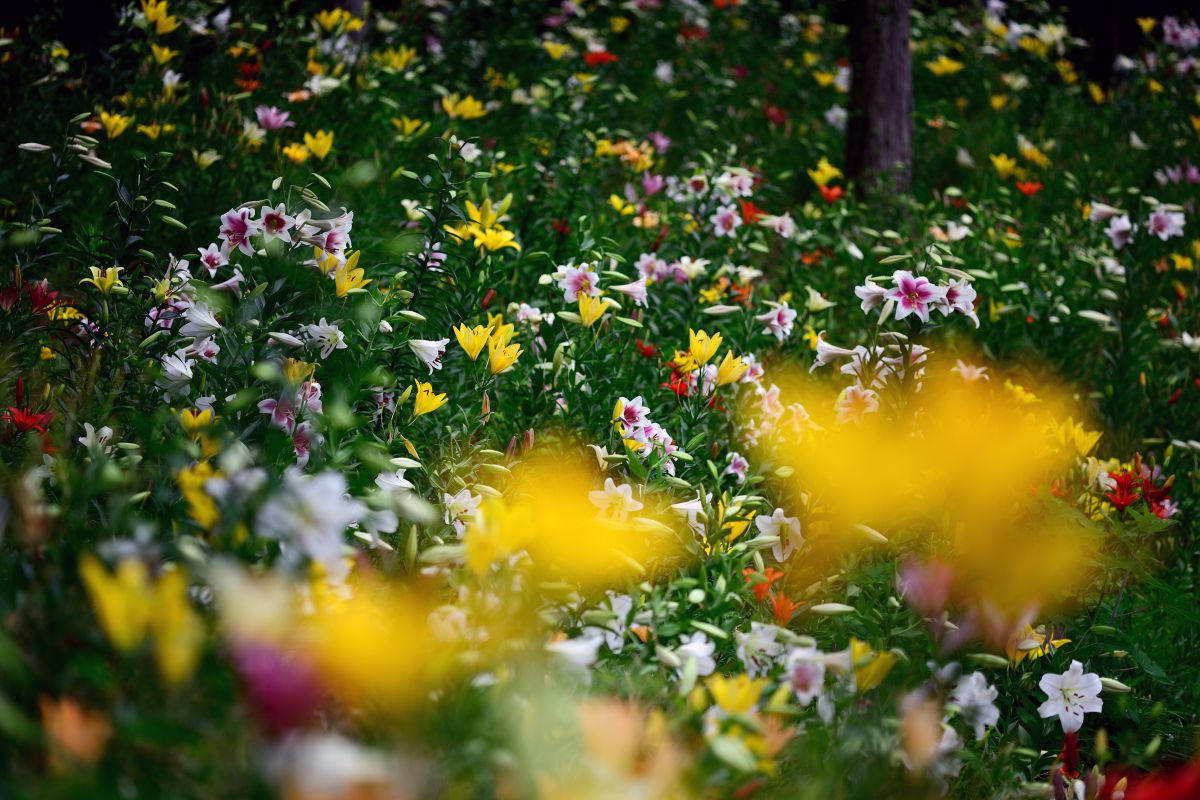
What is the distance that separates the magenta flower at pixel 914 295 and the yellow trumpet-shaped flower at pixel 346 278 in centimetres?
124

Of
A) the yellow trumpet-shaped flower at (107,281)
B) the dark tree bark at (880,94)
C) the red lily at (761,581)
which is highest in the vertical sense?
the dark tree bark at (880,94)

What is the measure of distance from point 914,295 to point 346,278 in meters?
1.33

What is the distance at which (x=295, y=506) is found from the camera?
3.23 ft

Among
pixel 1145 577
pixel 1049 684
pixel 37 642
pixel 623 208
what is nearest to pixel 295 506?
pixel 37 642

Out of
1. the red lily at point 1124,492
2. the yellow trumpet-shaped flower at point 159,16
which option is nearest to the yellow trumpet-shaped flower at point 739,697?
the red lily at point 1124,492

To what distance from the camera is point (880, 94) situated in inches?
206

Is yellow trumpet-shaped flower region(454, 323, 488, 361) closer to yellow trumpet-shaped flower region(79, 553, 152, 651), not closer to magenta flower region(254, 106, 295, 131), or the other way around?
yellow trumpet-shaped flower region(79, 553, 152, 651)

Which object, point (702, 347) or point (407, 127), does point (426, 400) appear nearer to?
point (702, 347)

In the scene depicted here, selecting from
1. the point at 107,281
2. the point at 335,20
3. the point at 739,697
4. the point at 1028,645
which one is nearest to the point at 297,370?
the point at 107,281

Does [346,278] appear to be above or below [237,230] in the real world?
below

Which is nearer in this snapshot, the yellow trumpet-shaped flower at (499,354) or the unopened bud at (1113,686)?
the unopened bud at (1113,686)

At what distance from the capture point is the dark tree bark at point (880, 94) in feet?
17.2

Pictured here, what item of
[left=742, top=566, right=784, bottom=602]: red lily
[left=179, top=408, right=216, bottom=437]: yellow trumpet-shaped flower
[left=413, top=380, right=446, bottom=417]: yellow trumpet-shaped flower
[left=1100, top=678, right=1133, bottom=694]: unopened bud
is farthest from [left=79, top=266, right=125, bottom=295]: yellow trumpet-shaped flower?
[left=1100, top=678, right=1133, bottom=694]: unopened bud

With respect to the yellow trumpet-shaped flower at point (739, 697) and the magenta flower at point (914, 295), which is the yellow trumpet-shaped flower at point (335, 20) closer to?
the magenta flower at point (914, 295)
